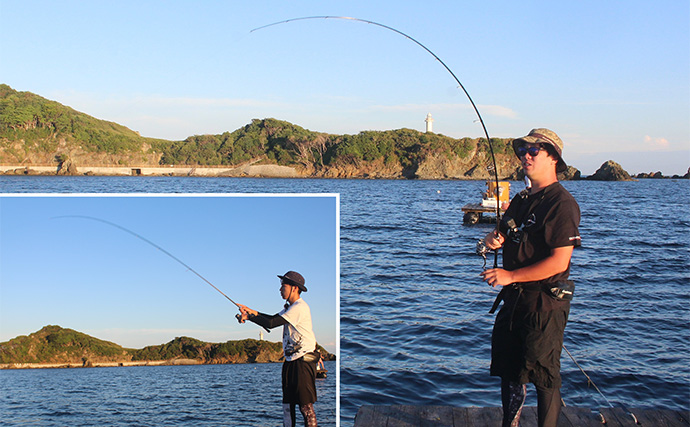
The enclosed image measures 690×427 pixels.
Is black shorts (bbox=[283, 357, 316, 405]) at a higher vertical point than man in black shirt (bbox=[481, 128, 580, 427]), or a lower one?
lower

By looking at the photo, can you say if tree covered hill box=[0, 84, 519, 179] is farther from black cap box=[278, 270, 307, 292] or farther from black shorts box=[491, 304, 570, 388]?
black shorts box=[491, 304, 570, 388]

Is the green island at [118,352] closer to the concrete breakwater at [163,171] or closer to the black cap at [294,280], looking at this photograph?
the black cap at [294,280]

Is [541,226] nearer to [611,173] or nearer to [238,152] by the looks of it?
[611,173]

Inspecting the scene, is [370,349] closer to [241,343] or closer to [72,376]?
[241,343]

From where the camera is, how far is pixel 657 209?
45688 mm

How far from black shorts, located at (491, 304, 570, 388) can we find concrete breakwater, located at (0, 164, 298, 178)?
400ft

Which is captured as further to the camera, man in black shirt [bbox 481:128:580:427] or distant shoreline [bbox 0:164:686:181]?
distant shoreline [bbox 0:164:686:181]

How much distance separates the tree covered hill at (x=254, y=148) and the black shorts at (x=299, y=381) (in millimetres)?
119202

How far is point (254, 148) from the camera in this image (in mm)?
138500

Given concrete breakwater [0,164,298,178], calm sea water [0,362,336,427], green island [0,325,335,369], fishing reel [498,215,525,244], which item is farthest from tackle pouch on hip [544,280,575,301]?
concrete breakwater [0,164,298,178]

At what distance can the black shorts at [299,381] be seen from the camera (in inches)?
166

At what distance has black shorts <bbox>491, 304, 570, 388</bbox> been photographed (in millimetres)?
3268

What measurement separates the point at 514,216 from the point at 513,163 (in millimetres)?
128534

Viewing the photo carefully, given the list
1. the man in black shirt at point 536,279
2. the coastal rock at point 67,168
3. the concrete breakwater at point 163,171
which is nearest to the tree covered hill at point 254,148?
the concrete breakwater at point 163,171
